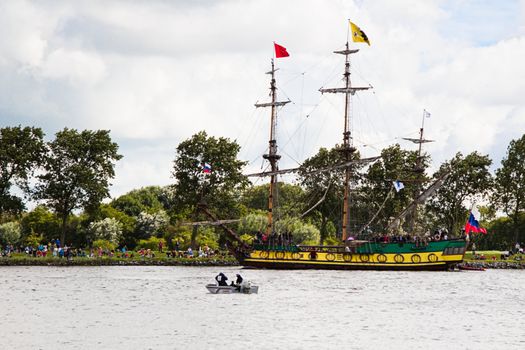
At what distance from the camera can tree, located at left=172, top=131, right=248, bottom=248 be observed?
11419 cm

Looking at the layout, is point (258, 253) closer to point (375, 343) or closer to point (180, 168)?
point (180, 168)

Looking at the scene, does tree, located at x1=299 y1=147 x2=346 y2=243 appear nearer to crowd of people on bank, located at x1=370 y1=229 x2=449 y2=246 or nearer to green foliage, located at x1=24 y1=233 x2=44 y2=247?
crowd of people on bank, located at x1=370 y1=229 x2=449 y2=246

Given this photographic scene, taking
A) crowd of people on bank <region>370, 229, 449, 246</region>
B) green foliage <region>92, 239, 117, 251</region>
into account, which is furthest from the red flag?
green foliage <region>92, 239, 117, 251</region>

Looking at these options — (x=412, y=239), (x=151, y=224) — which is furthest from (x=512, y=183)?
(x=151, y=224)

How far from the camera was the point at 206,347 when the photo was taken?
40.0m

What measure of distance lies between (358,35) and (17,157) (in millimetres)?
45779

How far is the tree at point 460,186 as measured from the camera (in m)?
120

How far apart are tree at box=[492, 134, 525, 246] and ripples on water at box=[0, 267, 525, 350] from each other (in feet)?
132

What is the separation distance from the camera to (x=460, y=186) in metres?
120

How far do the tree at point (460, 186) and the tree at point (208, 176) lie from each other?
28.0m

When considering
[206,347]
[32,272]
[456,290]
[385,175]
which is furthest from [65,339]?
[385,175]

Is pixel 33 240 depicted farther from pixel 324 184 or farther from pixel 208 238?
pixel 324 184

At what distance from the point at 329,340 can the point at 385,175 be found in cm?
7917

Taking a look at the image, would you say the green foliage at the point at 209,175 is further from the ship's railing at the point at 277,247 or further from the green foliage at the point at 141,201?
the green foliage at the point at 141,201
